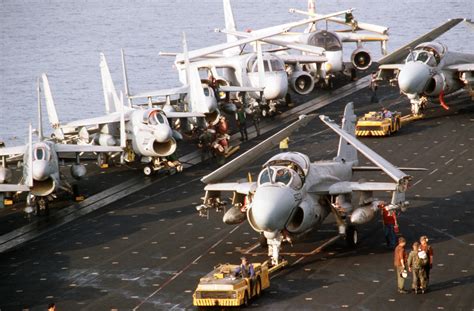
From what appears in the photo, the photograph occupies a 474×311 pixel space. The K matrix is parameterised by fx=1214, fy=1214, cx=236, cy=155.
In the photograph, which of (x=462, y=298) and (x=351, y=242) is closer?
(x=462, y=298)

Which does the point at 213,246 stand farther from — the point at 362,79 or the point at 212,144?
the point at 362,79

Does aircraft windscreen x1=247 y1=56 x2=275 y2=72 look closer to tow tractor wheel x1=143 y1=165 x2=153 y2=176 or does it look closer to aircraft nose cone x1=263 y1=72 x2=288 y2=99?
aircraft nose cone x1=263 y1=72 x2=288 y2=99

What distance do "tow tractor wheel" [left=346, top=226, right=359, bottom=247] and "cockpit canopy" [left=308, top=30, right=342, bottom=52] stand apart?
40.4 m

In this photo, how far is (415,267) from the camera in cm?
4350

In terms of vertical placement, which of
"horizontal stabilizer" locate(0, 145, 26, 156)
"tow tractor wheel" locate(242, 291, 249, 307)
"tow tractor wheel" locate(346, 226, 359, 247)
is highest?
"horizontal stabilizer" locate(0, 145, 26, 156)

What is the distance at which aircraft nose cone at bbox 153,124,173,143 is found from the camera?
215 feet

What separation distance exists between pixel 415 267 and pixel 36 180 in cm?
2303

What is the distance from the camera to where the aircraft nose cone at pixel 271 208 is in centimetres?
4575

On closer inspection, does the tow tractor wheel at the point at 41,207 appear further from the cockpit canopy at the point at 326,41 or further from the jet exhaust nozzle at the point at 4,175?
the cockpit canopy at the point at 326,41

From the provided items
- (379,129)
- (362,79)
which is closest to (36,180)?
(379,129)

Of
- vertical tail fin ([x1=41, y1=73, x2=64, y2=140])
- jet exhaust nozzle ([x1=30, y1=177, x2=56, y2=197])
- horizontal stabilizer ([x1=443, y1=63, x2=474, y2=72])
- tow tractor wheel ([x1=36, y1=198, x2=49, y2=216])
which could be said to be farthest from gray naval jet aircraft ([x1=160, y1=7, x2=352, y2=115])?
tow tractor wheel ([x1=36, y1=198, x2=49, y2=216])

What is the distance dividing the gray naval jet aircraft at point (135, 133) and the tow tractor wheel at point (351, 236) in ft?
60.6

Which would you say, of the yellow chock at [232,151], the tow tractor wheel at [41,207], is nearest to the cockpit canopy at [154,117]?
the yellow chock at [232,151]

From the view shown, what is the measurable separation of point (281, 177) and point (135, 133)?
21.0 m
